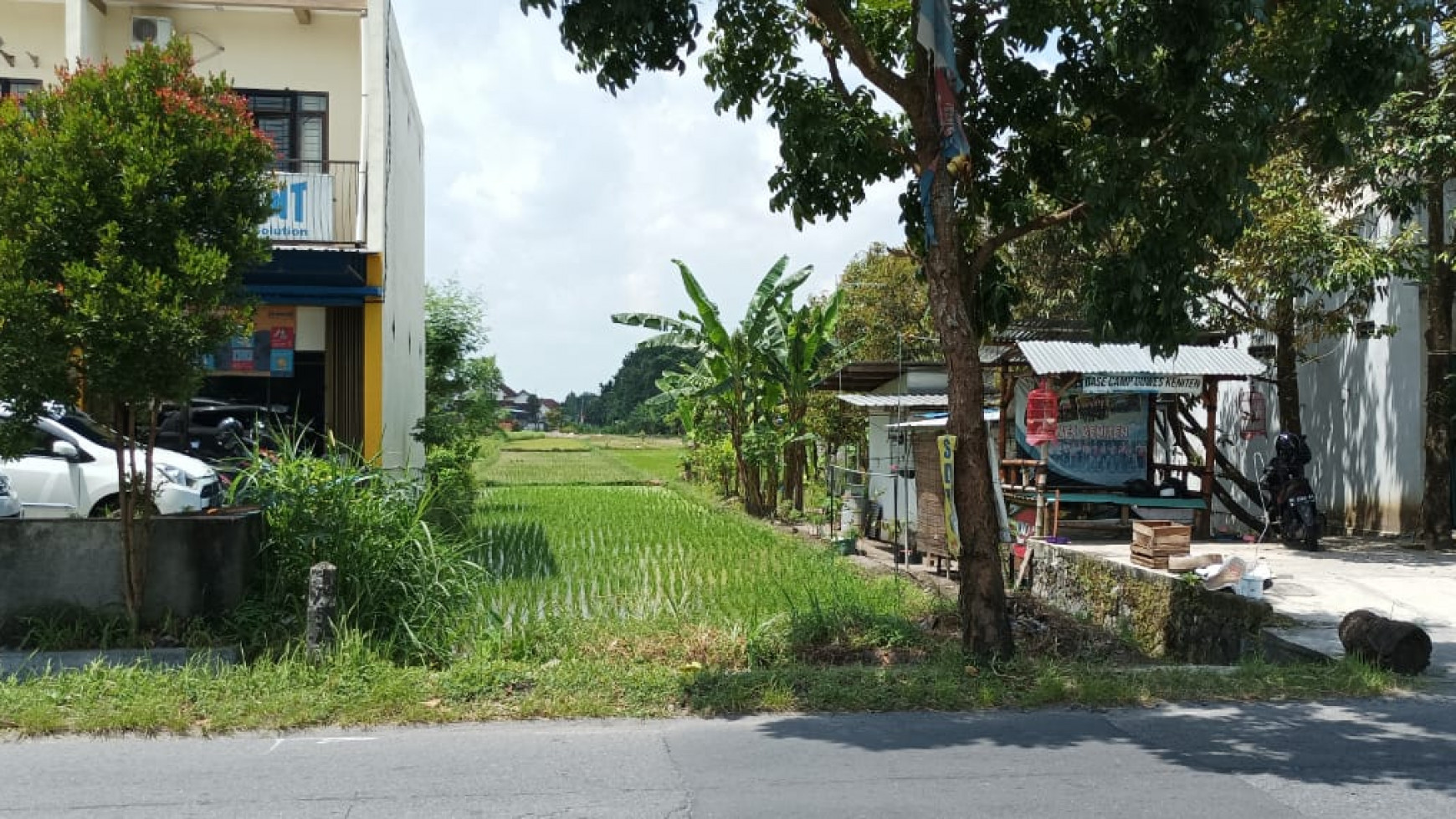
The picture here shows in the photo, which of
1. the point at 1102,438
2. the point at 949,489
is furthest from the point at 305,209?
the point at 1102,438

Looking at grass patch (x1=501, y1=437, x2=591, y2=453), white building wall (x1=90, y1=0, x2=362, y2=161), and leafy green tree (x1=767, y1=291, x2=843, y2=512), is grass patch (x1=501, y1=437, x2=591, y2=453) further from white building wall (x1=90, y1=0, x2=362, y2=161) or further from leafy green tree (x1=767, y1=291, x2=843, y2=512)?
white building wall (x1=90, y1=0, x2=362, y2=161)

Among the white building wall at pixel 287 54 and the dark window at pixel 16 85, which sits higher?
the white building wall at pixel 287 54

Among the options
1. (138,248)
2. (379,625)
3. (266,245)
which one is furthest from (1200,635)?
(138,248)

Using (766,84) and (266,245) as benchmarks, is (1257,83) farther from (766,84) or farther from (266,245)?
(266,245)

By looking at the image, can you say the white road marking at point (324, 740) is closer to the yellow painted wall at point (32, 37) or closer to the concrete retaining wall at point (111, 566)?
the concrete retaining wall at point (111, 566)

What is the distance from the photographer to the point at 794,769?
583 cm

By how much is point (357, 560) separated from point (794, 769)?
4312 millimetres

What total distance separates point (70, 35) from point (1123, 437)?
15.0 meters

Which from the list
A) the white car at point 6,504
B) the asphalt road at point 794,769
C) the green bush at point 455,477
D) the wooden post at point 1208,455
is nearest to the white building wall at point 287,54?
the green bush at point 455,477

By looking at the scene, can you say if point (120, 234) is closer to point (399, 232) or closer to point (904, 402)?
point (399, 232)

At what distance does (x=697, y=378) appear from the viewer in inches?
943

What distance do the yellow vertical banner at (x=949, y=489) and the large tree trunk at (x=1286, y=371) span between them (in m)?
6.36

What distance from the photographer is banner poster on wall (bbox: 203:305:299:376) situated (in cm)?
1415

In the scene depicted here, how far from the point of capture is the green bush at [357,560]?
27.2 feet
